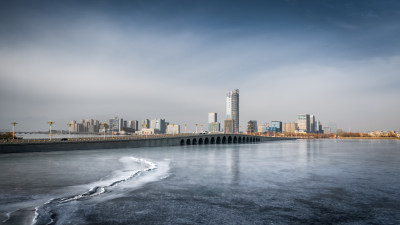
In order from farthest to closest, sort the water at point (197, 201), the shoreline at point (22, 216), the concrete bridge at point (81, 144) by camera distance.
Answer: the concrete bridge at point (81, 144)
the water at point (197, 201)
the shoreline at point (22, 216)

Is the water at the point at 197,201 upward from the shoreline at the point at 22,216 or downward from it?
downward

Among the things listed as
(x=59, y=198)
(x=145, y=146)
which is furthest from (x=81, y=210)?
(x=145, y=146)

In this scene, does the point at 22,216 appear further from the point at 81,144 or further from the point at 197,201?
the point at 81,144

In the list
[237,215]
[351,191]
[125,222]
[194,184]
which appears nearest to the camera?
[125,222]

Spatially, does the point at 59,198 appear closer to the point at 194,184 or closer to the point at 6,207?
the point at 6,207

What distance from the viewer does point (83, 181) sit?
2602cm

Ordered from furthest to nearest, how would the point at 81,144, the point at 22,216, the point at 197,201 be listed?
the point at 81,144
the point at 197,201
the point at 22,216

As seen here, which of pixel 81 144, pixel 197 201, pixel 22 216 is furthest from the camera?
pixel 81 144

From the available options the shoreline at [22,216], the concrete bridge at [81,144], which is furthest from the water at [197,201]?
the concrete bridge at [81,144]

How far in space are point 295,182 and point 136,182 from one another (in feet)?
49.4

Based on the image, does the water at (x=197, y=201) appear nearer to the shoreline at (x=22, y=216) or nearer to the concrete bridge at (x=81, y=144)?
the shoreline at (x=22, y=216)

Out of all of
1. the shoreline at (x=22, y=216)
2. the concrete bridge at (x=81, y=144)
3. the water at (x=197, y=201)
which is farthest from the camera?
the concrete bridge at (x=81, y=144)

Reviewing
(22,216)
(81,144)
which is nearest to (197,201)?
(22,216)

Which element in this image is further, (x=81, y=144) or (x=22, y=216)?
(x=81, y=144)
